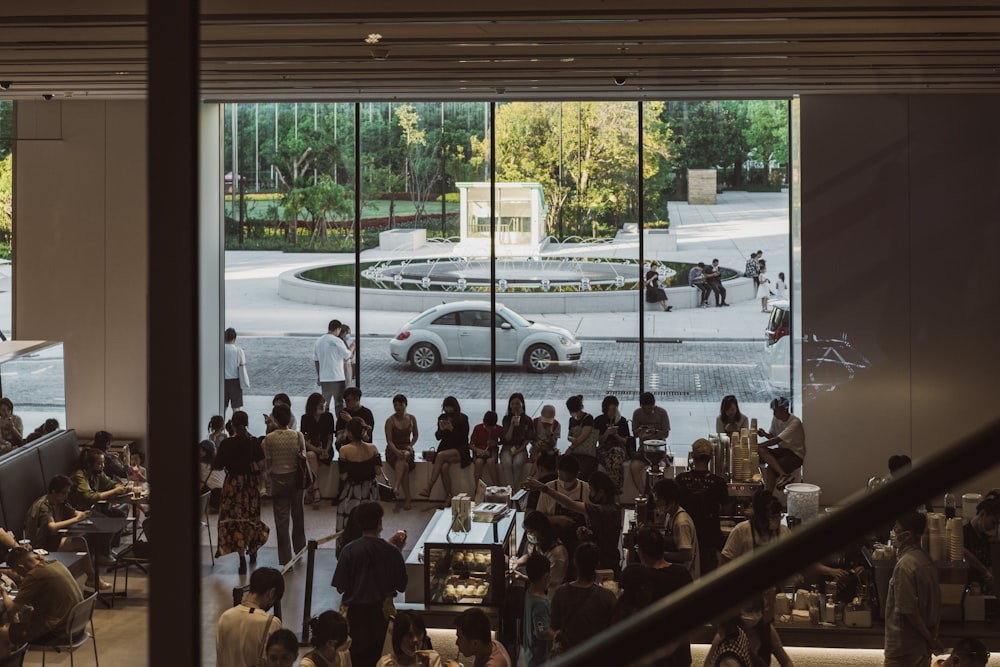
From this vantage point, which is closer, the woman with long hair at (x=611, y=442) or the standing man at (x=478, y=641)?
the standing man at (x=478, y=641)

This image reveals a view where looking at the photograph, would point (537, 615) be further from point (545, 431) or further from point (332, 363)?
point (332, 363)

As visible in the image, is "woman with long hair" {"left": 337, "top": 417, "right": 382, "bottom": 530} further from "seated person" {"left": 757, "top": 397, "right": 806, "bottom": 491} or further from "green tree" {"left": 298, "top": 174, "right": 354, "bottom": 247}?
"green tree" {"left": 298, "top": 174, "right": 354, "bottom": 247}

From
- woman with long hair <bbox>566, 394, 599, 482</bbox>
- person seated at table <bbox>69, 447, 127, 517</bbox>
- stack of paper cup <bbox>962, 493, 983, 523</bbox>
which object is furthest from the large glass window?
stack of paper cup <bbox>962, 493, 983, 523</bbox>

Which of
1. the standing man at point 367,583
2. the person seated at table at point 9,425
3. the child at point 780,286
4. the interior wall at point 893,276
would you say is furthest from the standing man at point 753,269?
the person seated at table at point 9,425

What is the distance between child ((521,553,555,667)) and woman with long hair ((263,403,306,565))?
3.11 meters

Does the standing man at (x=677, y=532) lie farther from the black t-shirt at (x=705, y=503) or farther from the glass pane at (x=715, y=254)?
the glass pane at (x=715, y=254)

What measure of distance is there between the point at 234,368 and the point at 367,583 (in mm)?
6150

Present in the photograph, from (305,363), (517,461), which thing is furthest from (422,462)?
(305,363)

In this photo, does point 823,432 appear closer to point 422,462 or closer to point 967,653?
point 422,462

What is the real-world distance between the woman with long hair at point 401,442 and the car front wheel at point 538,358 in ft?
4.39

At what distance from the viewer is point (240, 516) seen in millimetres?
7969

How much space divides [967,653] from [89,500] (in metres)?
6.08

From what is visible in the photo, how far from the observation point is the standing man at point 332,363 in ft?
36.7

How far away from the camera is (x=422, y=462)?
10586mm
